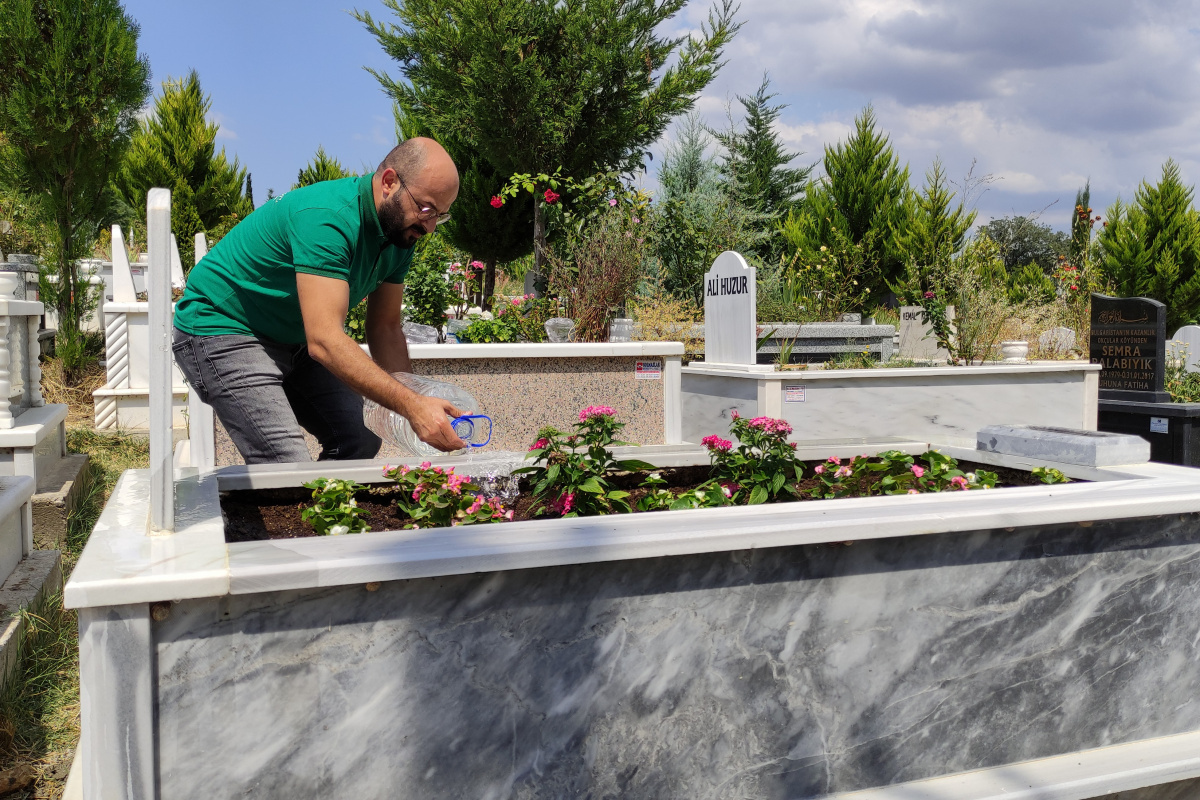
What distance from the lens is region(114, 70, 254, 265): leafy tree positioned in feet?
56.7

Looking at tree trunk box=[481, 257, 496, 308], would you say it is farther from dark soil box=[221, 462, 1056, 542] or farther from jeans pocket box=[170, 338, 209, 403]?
dark soil box=[221, 462, 1056, 542]

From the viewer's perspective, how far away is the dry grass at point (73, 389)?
27.9 feet

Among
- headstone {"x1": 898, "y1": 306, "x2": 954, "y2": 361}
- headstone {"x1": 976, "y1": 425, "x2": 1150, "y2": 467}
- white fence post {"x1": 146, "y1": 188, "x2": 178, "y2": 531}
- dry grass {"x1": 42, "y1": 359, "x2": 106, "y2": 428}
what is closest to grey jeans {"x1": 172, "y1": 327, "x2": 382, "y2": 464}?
white fence post {"x1": 146, "y1": 188, "x2": 178, "y2": 531}

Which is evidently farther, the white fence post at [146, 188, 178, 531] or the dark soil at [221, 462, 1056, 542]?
the dark soil at [221, 462, 1056, 542]

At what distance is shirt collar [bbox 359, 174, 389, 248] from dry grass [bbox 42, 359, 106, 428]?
6.96 meters

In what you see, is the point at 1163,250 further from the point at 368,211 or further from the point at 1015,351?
the point at 368,211

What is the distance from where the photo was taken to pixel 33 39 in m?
8.61

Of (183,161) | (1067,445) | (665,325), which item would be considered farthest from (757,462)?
(183,161)

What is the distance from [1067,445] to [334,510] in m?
2.12

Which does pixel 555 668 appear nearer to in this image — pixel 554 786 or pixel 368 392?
pixel 554 786

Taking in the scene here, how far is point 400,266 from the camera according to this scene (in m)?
2.88

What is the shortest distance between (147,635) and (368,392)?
93 cm

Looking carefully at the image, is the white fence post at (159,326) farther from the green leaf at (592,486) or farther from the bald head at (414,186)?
the green leaf at (592,486)

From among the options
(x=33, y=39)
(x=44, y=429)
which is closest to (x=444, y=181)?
(x=44, y=429)
